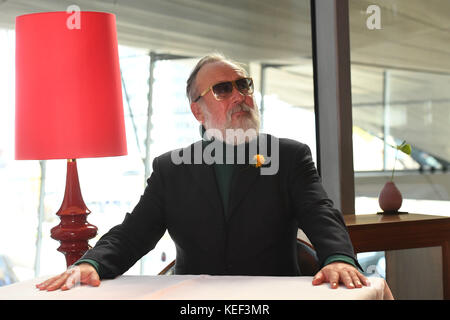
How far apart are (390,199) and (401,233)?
Answer: 35 centimetres

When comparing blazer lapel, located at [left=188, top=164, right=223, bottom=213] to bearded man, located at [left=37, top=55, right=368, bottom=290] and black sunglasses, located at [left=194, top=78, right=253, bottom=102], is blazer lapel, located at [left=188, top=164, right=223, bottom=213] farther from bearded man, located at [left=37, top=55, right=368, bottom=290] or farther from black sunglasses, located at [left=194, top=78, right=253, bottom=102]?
black sunglasses, located at [left=194, top=78, right=253, bottom=102]

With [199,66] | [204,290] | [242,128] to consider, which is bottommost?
[204,290]

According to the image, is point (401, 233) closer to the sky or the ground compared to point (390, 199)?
closer to the ground

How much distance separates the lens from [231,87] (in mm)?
2271

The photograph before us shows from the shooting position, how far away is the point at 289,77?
374 centimetres

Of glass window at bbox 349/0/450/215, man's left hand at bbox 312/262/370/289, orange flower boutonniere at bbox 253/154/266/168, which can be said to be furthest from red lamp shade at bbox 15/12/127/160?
glass window at bbox 349/0/450/215

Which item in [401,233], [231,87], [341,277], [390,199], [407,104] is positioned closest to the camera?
[341,277]

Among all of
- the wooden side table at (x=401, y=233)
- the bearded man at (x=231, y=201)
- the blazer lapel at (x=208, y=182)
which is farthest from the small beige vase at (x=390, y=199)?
the blazer lapel at (x=208, y=182)

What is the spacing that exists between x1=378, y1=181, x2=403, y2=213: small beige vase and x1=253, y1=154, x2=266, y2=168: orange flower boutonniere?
63.2 inches

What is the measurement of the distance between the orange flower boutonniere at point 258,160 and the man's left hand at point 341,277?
70cm

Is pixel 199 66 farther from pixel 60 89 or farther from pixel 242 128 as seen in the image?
pixel 60 89

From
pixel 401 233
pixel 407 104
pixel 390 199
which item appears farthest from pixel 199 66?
pixel 407 104
